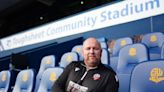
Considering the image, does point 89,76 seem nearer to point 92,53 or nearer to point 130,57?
point 92,53

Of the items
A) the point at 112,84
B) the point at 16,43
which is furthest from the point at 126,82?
the point at 16,43

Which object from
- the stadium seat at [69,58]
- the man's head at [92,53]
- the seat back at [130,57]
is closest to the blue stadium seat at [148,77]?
the man's head at [92,53]

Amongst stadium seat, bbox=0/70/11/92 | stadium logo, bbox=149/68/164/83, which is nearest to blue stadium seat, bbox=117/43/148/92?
stadium logo, bbox=149/68/164/83

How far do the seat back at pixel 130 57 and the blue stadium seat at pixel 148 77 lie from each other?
929 mm

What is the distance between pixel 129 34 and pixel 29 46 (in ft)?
7.89

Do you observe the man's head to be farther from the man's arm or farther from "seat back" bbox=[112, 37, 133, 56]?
"seat back" bbox=[112, 37, 133, 56]

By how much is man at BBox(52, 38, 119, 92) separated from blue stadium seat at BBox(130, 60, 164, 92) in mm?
138

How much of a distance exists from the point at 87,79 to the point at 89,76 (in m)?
0.03

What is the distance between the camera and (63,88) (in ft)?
6.10

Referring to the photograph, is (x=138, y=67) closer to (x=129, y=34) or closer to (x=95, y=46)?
(x=95, y=46)

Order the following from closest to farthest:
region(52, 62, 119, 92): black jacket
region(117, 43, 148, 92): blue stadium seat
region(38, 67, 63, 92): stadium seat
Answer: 1. region(52, 62, 119, 92): black jacket
2. region(38, 67, 63, 92): stadium seat
3. region(117, 43, 148, 92): blue stadium seat

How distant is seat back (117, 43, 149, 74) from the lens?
2.59 m

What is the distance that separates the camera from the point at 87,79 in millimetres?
1790

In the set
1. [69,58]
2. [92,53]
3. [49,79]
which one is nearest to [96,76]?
[92,53]
